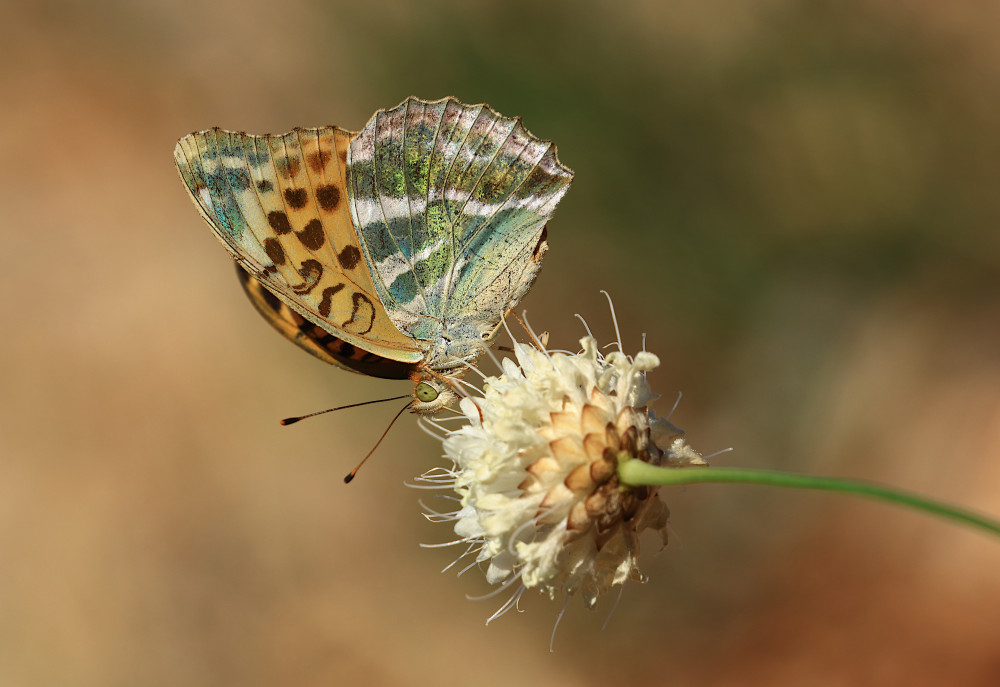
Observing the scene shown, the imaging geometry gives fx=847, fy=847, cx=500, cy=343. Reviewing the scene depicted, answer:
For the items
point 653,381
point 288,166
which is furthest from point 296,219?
point 653,381

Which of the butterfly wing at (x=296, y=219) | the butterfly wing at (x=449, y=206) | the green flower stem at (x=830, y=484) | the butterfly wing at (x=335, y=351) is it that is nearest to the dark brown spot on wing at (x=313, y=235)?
the butterfly wing at (x=296, y=219)

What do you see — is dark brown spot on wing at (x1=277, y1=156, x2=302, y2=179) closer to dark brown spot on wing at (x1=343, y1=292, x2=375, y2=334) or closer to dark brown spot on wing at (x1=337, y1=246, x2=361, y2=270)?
dark brown spot on wing at (x1=337, y1=246, x2=361, y2=270)

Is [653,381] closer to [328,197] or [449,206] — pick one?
[449,206]

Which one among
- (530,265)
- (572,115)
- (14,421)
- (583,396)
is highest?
(572,115)

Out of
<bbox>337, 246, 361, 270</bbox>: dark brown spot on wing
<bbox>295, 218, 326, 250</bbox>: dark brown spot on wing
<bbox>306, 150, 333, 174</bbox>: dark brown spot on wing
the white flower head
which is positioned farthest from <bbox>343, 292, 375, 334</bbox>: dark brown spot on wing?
the white flower head

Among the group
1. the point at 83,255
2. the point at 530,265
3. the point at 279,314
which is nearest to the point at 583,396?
the point at 530,265

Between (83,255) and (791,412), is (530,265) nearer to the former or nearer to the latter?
(791,412)
